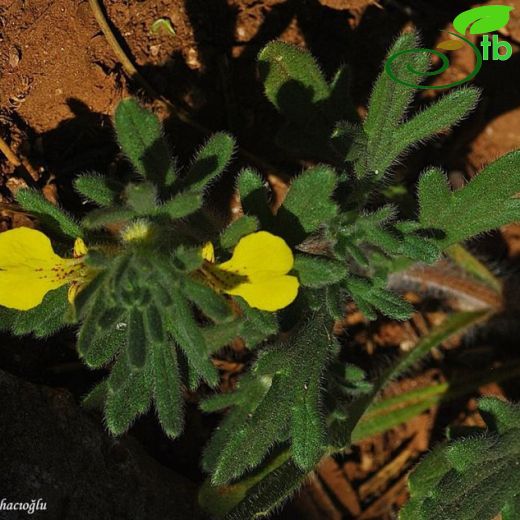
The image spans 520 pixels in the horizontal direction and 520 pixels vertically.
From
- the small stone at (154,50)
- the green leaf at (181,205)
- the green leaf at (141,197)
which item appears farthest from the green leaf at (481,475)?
the small stone at (154,50)

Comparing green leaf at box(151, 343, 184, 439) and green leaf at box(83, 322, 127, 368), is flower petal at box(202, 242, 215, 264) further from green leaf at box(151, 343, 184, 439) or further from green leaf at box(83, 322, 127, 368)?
green leaf at box(83, 322, 127, 368)

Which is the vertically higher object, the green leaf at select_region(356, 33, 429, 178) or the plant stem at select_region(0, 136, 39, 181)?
the plant stem at select_region(0, 136, 39, 181)

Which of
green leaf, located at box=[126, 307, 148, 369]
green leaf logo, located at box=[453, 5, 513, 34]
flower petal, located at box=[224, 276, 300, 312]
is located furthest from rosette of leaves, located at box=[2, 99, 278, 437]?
green leaf logo, located at box=[453, 5, 513, 34]

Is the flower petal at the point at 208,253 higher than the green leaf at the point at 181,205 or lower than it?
lower

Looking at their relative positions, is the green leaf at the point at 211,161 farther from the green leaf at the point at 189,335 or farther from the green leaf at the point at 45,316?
the green leaf at the point at 45,316

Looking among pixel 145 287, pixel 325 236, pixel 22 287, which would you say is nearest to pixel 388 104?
pixel 325 236

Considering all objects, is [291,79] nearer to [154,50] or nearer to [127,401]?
[154,50]

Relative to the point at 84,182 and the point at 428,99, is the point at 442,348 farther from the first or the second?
the point at 84,182

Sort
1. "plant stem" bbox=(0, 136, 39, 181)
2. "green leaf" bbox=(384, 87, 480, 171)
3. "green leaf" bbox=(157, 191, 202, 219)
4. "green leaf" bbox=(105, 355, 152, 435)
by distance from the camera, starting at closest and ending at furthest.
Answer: "green leaf" bbox=(157, 191, 202, 219) → "green leaf" bbox=(105, 355, 152, 435) → "green leaf" bbox=(384, 87, 480, 171) → "plant stem" bbox=(0, 136, 39, 181)
